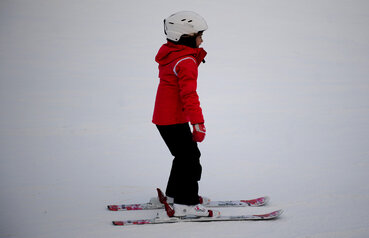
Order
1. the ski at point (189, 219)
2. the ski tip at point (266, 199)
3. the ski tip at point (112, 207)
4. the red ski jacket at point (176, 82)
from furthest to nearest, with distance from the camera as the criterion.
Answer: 1. the ski tip at point (266, 199)
2. the ski tip at point (112, 207)
3. the ski at point (189, 219)
4. the red ski jacket at point (176, 82)

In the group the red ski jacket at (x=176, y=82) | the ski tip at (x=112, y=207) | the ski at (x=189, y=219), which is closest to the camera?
the red ski jacket at (x=176, y=82)

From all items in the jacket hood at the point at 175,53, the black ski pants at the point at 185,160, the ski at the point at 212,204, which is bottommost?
the ski at the point at 212,204

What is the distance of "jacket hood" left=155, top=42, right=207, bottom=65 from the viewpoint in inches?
153

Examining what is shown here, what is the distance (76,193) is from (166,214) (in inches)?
40.8

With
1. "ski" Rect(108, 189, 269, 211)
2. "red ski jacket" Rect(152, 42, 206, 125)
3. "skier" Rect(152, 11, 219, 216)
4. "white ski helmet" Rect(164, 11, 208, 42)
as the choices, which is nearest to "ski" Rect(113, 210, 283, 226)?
"skier" Rect(152, 11, 219, 216)

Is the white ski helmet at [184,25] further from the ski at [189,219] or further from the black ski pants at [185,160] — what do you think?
the ski at [189,219]

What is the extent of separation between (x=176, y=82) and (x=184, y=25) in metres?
0.45

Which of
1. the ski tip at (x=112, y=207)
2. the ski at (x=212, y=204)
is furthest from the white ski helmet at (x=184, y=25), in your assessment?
the ski tip at (x=112, y=207)

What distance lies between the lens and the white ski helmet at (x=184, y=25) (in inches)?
153

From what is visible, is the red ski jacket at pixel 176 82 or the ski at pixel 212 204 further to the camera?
the ski at pixel 212 204

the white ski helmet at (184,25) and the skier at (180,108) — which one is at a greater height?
the white ski helmet at (184,25)

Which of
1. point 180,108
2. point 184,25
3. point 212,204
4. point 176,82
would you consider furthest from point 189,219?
point 184,25

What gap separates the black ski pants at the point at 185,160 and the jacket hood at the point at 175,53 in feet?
1.73

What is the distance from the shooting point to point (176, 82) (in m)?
3.95
